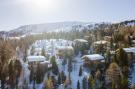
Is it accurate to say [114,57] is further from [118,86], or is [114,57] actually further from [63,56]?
[63,56]

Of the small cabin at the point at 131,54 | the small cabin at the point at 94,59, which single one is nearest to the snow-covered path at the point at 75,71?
the small cabin at the point at 94,59

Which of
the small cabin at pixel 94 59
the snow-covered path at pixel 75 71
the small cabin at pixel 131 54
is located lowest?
the snow-covered path at pixel 75 71

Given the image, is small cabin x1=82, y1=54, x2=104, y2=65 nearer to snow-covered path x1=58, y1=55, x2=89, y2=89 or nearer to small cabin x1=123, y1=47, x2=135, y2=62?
snow-covered path x1=58, y1=55, x2=89, y2=89

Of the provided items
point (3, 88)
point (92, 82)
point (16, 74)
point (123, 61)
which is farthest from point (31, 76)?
point (123, 61)

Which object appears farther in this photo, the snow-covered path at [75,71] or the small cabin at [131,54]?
the small cabin at [131,54]

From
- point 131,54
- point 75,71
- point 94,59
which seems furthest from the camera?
point 94,59

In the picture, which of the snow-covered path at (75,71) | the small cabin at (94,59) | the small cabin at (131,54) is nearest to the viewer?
the snow-covered path at (75,71)

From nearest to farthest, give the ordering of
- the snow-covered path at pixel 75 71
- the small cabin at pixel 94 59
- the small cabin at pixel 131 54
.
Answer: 1. the snow-covered path at pixel 75 71
2. the small cabin at pixel 131 54
3. the small cabin at pixel 94 59

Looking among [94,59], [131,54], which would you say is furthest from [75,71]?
[131,54]

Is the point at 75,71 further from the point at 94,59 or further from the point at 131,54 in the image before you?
the point at 131,54

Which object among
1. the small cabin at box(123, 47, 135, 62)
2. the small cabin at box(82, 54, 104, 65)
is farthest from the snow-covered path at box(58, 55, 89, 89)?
the small cabin at box(123, 47, 135, 62)

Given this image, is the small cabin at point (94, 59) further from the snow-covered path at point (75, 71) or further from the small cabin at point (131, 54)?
the small cabin at point (131, 54)

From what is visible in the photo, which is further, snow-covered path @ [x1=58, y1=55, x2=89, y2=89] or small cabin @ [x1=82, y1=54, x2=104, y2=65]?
small cabin @ [x1=82, y1=54, x2=104, y2=65]

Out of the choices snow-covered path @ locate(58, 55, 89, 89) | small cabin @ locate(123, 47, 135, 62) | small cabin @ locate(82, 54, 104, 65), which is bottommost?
snow-covered path @ locate(58, 55, 89, 89)
